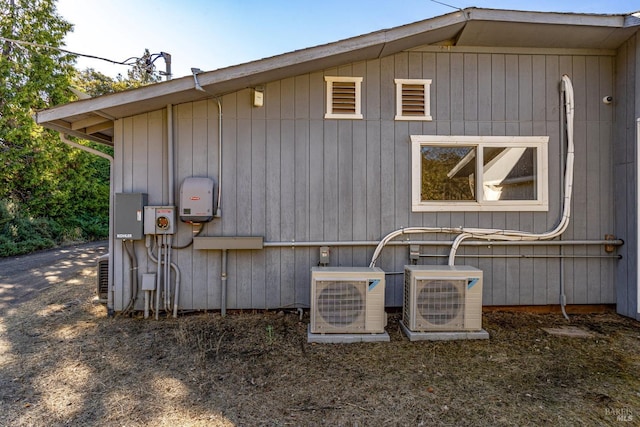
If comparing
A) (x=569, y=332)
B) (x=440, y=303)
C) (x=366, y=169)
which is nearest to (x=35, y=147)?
(x=366, y=169)

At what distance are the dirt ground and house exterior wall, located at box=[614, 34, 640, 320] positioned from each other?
15.0 inches

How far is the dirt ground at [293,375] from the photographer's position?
1.81 metres

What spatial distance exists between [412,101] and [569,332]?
295 centimetres

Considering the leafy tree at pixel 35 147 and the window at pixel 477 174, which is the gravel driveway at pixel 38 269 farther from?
the window at pixel 477 174

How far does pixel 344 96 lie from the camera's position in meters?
3.46

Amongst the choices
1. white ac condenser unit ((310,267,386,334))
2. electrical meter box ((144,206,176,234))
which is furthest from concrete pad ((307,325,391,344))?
electrical meter box ((144,206,176,234))

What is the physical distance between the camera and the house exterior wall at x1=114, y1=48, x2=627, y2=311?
3.37 metres

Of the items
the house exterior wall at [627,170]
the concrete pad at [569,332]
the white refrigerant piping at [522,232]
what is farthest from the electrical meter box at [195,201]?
the house exterior wall at [627,170]

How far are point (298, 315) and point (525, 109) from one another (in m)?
3.61

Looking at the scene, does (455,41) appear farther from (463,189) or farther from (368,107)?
(463,189)

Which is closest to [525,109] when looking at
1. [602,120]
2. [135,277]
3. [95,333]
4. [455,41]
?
[602,120]

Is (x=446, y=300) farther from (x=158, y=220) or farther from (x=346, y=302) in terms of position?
(x=158, y=220)

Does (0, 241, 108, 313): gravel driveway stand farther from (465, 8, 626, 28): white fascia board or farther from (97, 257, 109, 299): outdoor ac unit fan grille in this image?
(465, 8, 626, 28): white fascia board

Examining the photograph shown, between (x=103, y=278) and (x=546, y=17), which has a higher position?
(x=546, y=17)
